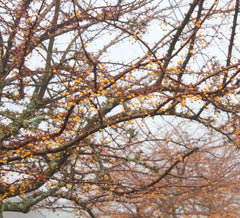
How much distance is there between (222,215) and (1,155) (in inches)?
426

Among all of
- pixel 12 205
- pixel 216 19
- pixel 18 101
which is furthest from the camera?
pixel 18 101

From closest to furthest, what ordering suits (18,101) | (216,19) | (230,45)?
(230,45) < (216,19) < (18,101)

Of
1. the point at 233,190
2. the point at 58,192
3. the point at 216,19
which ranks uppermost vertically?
the point at 216,19

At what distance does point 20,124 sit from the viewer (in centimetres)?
462

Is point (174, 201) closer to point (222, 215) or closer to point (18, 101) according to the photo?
point (222, 215)

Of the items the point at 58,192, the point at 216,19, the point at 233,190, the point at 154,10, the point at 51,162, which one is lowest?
the point at 58,192

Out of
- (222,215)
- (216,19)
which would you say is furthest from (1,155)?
(222,215)

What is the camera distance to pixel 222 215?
35.5 feet

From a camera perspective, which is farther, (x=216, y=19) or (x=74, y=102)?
(x=216, y=19)

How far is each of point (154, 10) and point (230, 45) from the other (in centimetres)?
245

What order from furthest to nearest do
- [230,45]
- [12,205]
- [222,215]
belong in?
[222,215] < [12,205] < [230,45]

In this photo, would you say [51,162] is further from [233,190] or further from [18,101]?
[233,190]

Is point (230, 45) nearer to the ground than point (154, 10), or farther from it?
nearer to the ground

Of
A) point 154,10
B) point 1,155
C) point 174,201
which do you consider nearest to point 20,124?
point 1,155
